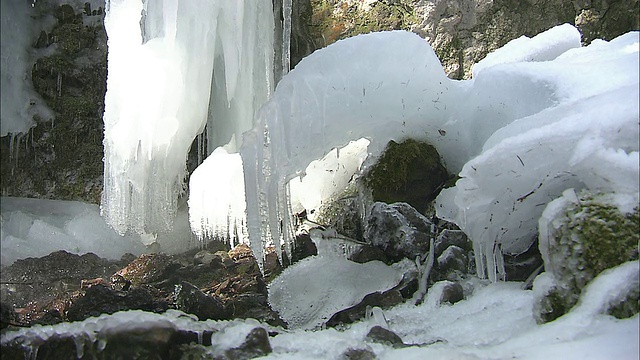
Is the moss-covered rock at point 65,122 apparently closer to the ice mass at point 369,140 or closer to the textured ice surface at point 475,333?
the ice mass at point 369,140

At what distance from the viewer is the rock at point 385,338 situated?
2.86m

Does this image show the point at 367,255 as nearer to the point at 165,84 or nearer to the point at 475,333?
the point at 475,333

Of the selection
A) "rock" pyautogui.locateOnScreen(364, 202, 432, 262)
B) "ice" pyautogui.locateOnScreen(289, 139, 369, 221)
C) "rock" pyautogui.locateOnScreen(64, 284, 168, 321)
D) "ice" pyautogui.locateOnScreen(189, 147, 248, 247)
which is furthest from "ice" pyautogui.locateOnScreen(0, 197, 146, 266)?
"rock" pyautogui.locateOnScreen(364, 202, 432, 262)

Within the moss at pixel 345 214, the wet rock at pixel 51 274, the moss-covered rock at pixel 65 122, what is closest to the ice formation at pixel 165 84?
the wet rock at pixel 51 274

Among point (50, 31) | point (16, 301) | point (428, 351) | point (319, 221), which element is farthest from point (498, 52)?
point (50, 31)

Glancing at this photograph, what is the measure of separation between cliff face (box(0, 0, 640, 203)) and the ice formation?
1093mm

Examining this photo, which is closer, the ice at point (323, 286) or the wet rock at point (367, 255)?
the ice at point (323, 286)

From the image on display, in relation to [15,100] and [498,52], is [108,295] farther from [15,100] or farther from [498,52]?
[15,100]

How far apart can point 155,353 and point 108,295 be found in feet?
4.84

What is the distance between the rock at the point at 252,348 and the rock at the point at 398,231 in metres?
2.15

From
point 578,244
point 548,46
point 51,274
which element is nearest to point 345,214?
point 548,46

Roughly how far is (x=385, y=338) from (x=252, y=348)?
2.24ft

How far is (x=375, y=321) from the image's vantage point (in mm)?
3633

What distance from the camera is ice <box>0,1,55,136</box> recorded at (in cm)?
706
